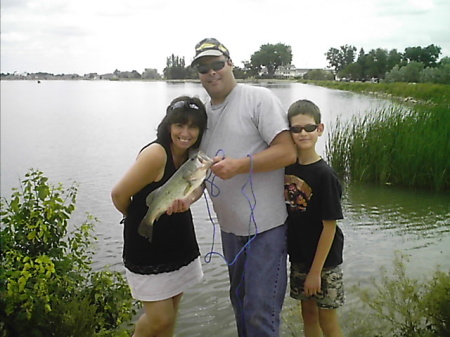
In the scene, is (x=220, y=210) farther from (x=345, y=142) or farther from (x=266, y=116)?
(x=345, y=142)

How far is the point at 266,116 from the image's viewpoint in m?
2.75

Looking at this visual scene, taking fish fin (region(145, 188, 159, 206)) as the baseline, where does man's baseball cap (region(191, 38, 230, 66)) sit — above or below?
above

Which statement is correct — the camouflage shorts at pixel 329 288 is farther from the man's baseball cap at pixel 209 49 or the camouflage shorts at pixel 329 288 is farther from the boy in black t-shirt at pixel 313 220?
the man's baseball cap at pixel 209 49

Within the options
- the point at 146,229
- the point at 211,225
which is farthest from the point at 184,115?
the point at 211,225

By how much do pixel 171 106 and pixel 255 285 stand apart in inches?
50.1

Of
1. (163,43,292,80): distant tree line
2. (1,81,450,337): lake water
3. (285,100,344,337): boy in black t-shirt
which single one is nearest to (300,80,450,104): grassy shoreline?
(1,81,450,337): lake water

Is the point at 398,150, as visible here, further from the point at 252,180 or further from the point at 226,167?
the point at 226,167

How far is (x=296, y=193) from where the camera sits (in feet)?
9.56

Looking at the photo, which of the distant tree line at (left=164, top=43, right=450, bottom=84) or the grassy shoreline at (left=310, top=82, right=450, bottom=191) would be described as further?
the distant tree line at (left=164, top=43, right=450, bottom=84)

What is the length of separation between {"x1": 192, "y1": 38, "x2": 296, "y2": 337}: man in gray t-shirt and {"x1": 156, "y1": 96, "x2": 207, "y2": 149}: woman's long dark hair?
87mm

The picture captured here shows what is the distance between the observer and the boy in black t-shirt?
286cm

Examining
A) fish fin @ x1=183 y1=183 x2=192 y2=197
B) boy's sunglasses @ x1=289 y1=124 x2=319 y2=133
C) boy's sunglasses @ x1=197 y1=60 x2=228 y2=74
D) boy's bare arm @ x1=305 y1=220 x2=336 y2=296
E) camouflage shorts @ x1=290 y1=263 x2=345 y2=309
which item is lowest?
camouflage shorts @ x1=290 y1=263 x2=345 y2=309

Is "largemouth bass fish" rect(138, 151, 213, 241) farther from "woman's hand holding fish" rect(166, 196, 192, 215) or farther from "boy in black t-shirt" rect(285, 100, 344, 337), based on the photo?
"boy in black t-shirt" rect(285, 100, 344, 337)

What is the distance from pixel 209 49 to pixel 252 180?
0.87 metres
